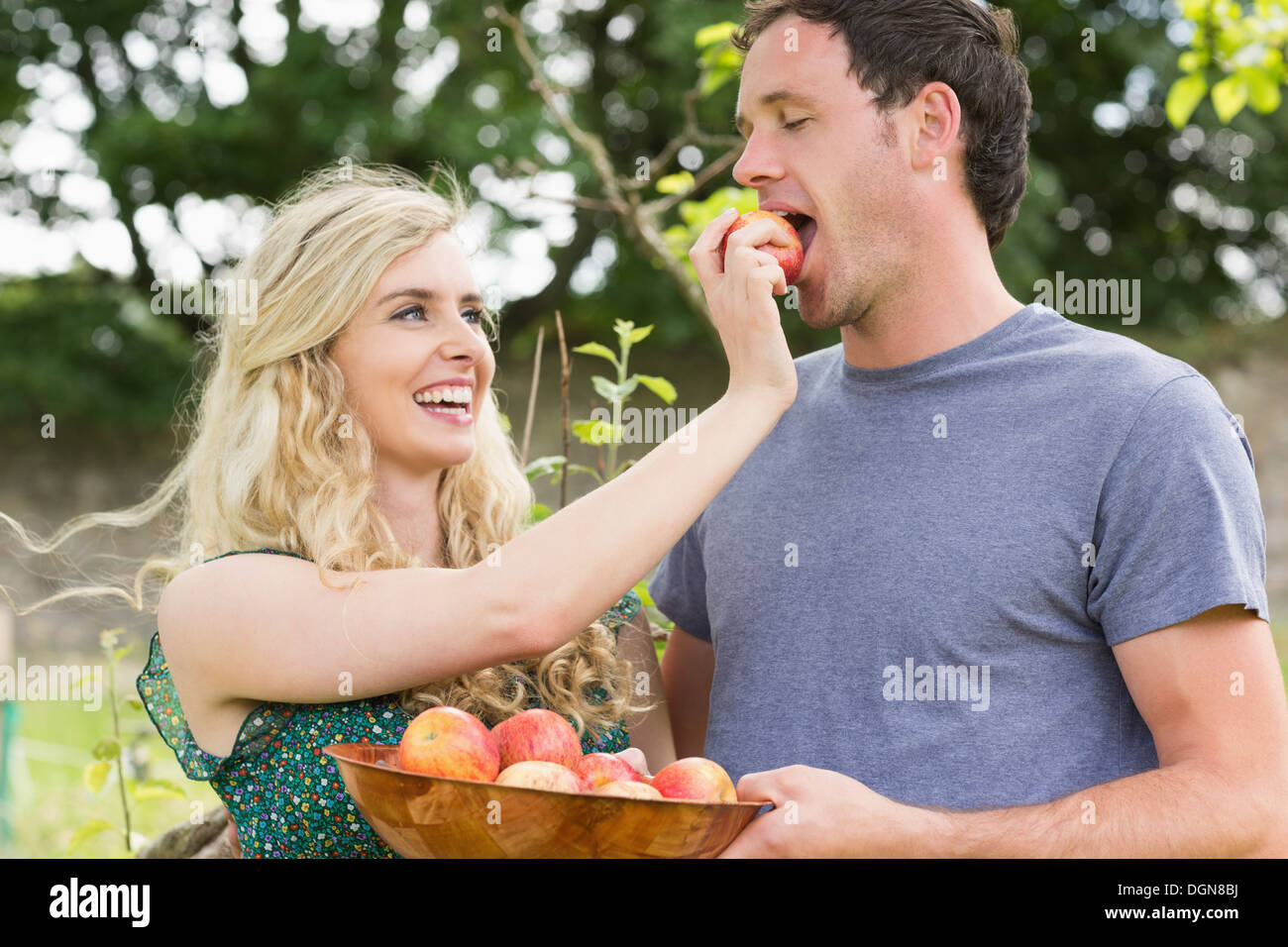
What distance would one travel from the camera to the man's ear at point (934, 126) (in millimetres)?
2641

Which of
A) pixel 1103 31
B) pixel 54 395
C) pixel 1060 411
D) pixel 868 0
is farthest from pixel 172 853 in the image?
pixel 1103 31

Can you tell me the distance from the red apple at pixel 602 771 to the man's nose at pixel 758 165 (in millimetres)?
1307

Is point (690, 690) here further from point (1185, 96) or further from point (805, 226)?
point (1185, 96)

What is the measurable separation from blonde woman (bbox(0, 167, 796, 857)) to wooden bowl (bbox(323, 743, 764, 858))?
0.39 meters

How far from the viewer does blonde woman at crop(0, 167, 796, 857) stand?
2.05m

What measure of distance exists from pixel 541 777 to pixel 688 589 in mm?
1204

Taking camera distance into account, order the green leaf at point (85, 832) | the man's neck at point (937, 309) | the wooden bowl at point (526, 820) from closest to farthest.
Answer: the wooden bowl at point (526, 820)
the man's neck at point (937, 309)
the green leaf at point (85, 832)

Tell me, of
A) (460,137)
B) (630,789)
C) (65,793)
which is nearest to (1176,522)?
(630,789)

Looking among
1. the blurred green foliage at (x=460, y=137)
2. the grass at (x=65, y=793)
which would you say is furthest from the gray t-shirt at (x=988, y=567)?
the blurred green foliage at (x=460, y=137)

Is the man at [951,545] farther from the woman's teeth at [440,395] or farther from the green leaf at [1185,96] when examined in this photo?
the green leaf at [1185,96]

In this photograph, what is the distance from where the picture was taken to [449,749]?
1826mm

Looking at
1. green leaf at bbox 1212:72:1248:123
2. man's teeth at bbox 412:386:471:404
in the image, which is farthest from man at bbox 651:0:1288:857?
green leaf at bbox 1212:72:1248:123
